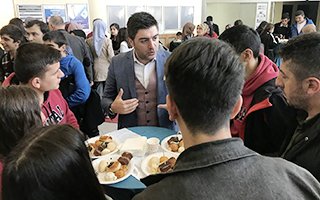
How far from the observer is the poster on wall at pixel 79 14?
22.3ft

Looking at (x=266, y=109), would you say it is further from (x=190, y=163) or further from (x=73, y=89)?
(x=73, y=89)

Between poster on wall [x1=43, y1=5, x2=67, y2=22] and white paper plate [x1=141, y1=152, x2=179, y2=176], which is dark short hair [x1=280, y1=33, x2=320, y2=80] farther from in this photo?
poster on wall [x1=43, y1=5, x2=67, y2=22]

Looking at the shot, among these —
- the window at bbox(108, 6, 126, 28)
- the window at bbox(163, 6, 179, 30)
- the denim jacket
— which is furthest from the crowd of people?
the window at bbox(163, 6, 179, 30)

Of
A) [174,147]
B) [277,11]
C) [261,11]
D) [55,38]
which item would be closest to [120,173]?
[174,147]

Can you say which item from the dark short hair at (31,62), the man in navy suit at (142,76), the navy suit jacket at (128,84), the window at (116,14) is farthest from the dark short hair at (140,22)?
the window at (116,14)

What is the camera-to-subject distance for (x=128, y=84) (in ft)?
6.95

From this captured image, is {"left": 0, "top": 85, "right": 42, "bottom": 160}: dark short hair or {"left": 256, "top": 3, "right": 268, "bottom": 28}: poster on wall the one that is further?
{"left": 256, "top": 3, "right": 268, "bottom": 28}: poster on wall

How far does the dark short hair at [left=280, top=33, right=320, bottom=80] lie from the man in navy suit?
98cm

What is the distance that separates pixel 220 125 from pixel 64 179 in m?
0.52

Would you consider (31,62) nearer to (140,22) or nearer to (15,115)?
(15,115)

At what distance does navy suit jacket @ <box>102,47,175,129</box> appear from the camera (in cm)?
209

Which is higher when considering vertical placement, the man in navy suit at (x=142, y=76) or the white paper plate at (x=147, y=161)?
the man in navy suit at (x=142, y=76)

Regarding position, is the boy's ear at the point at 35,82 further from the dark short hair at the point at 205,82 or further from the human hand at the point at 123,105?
the dark short hair at the point at 205,82

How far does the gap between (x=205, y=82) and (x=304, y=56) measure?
0.78m
